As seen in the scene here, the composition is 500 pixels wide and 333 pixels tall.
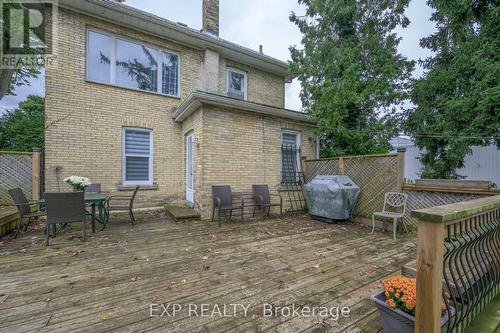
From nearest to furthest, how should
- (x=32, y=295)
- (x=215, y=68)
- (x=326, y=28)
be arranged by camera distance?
(x=32, y=295) < (x=215, y=68) < (x=326, y=28)

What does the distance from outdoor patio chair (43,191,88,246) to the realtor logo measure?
14.9ft

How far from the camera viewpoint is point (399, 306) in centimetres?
170

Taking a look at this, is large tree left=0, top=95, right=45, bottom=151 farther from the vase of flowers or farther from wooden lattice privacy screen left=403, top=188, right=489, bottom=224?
wooden lattice privacy screen left=403, top=188, right=489, bottom=224

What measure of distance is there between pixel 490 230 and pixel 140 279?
3.79 metres

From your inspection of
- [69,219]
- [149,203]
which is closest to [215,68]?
[149,203]

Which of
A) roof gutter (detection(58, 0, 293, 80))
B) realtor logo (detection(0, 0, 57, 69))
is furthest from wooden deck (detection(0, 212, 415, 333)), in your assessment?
roof gutter (detection(58, 0, 293, 80))

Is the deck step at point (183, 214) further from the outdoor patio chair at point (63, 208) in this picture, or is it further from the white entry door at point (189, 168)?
the outdoor patio chair at point (63, 208)

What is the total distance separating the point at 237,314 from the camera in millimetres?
2143

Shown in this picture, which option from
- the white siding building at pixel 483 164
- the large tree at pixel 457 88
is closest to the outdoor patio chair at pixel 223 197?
the large tree at pixel 457 88

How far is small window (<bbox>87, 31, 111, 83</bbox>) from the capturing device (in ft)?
21.6

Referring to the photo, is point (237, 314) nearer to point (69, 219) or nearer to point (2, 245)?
point (69, 219)

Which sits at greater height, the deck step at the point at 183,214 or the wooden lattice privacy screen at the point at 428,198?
the wooden lattice privacy screen at the point at 428,198

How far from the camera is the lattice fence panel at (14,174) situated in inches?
212

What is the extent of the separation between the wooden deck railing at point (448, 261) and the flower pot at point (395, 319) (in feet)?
0.39
